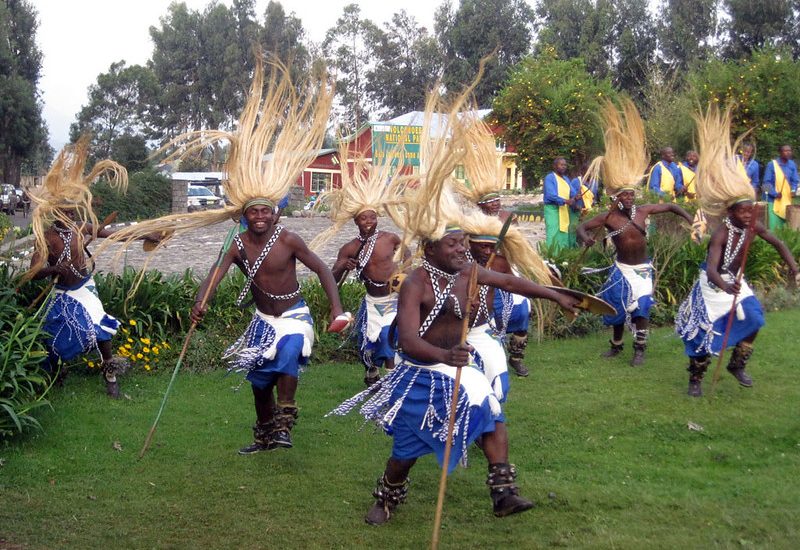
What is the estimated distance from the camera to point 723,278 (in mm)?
7207

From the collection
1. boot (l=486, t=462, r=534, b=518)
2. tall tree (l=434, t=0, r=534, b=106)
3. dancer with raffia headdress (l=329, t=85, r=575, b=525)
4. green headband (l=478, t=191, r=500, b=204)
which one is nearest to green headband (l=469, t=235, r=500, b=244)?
dancer with raffia headdress (l=329, t=85, r=575, b=525)

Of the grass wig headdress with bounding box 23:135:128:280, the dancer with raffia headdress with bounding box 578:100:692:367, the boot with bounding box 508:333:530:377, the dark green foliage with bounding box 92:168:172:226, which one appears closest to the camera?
the grass wig headdress with bounding box 23:135:128:280

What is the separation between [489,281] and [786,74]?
2098 cm

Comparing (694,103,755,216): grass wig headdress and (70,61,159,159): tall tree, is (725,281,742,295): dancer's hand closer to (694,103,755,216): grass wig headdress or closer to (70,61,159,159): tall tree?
(694,103,755,216): grass wig headdress

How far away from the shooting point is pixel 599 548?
4.38m

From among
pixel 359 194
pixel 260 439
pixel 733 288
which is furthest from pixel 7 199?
pixel 733 288

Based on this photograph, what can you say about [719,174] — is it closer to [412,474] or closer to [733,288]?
[733,288]

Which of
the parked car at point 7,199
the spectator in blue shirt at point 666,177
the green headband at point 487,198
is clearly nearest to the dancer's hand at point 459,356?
the green headband at point 487,198

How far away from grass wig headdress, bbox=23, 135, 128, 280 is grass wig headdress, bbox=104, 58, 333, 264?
51.7 inches

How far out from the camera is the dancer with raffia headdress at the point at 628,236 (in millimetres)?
8508

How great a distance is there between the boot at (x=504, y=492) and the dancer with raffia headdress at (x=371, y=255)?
117 inches

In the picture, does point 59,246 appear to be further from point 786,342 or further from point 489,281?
point 786,342

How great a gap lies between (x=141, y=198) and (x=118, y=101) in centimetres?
2266

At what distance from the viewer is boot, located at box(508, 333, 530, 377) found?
8.28m
